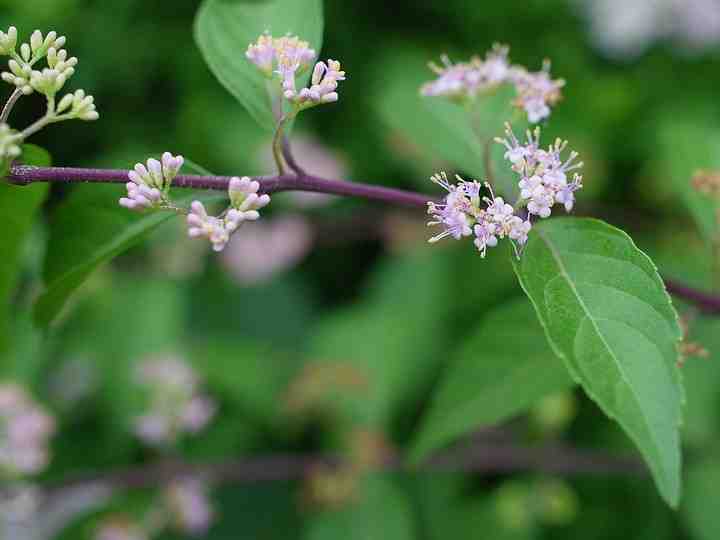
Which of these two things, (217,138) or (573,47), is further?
(573,47)

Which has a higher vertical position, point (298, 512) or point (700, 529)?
point (700, 529)

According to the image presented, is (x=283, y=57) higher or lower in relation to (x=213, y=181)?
higher

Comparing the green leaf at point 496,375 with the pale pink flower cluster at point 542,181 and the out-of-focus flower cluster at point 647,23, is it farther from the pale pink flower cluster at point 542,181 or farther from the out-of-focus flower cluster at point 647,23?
the out-of-focus flower cluster at point 647,23

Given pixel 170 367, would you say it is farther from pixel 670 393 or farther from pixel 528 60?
pixel 528 60

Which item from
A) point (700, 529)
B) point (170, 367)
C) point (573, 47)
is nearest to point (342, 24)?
point (573, 47)

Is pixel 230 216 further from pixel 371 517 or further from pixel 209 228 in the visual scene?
pixel 371 517

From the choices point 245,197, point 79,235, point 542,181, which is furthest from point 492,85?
point 79,235

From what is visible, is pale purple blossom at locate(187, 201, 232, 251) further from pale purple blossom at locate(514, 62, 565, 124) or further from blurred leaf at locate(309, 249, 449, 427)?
blurred leaf at locate(309, 249, 449, 427)
